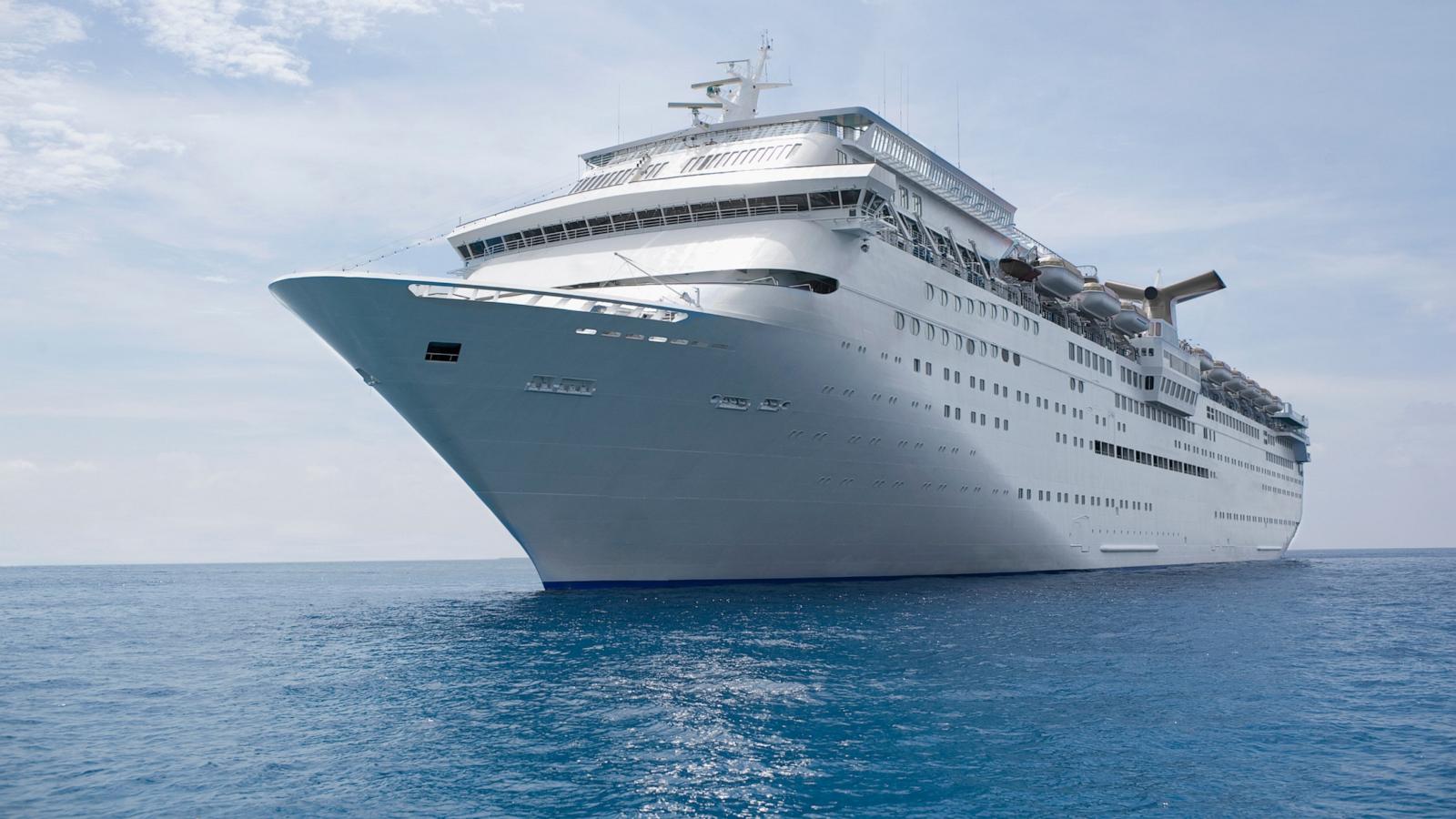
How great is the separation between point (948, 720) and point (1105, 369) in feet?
108

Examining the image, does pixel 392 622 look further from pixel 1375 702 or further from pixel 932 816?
pixel 1375 702

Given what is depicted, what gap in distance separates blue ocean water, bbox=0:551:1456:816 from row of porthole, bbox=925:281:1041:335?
956 centimetres

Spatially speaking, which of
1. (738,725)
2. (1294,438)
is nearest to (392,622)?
(738,725)

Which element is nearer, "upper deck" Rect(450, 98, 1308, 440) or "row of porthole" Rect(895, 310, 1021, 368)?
"upper deck" Rect(450, 98, 1308, 440)

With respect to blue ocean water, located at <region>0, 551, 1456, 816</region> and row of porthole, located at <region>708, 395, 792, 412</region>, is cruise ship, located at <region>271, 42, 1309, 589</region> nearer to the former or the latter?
row of porthole, located at <region>708, 395, 792, 412</region>

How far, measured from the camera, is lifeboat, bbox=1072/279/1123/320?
4091 cm

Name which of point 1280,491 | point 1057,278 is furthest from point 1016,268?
point 1280,491

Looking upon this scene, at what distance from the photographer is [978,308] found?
32.3 m

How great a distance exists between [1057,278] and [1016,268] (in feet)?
6.51

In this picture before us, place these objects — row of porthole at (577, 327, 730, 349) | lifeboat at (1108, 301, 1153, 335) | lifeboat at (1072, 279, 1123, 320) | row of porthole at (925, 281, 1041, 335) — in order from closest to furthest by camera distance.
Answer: row of porthole at (577, 327, 730, 349) < row of porthole at (925, 281, 1041, 335) < lifeboat at (1072, 279, 1123, 320) < lifeboat at (1108, 301, 1153, 335)

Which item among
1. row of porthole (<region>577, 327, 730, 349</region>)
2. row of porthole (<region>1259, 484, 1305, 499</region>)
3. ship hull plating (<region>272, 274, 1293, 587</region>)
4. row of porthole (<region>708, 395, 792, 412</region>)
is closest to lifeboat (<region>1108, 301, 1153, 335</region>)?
ship hull plating (<region>272, 274, 1293, 587</region>)

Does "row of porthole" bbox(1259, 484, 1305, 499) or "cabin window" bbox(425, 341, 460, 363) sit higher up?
"cabin window" bbox(425, 341, 460, 363)

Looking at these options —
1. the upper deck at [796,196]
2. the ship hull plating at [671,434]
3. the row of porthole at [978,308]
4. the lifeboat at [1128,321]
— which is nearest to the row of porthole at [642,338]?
the ship hull plating at [671,434]

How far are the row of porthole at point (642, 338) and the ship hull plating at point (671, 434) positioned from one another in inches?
1.2
